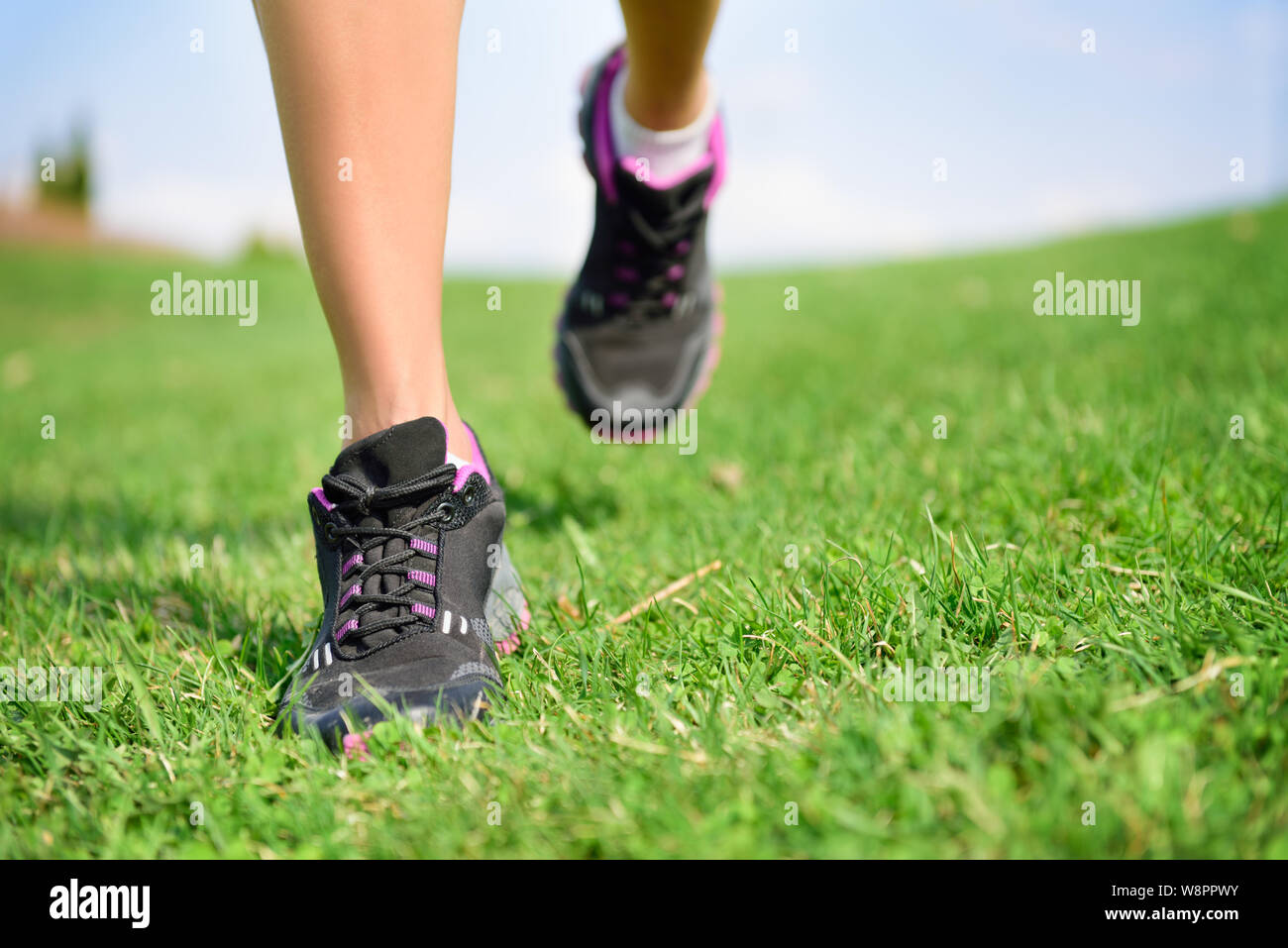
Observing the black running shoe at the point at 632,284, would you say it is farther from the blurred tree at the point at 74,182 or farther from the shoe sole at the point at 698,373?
the blurred tree at the point at 74,182

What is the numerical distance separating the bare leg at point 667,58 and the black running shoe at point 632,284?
0.12 meters

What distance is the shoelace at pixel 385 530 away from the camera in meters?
1.51

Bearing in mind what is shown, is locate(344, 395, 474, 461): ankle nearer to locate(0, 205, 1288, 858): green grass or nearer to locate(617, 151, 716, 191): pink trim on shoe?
locate(0, 205, 1288, 858): green grass

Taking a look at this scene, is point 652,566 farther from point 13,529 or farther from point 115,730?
point 13,529

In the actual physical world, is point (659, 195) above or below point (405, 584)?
above

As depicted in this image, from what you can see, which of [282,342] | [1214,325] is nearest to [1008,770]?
[1214,325]

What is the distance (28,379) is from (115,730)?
32.0 ft

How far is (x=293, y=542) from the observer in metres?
2.44

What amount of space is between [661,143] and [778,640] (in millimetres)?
1491

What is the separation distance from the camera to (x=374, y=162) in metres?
1.45

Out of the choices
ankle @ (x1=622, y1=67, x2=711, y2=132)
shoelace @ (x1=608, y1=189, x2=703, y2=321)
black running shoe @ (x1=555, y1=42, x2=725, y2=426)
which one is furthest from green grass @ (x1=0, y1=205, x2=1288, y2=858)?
ankle @ (x1=622, y1=67, x2=711, y2=132)

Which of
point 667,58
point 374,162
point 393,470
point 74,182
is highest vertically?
point 74,182

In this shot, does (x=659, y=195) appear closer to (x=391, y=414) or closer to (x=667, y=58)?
(x=667, y=58)

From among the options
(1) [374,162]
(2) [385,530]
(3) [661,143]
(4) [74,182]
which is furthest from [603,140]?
(4) [74,182]
